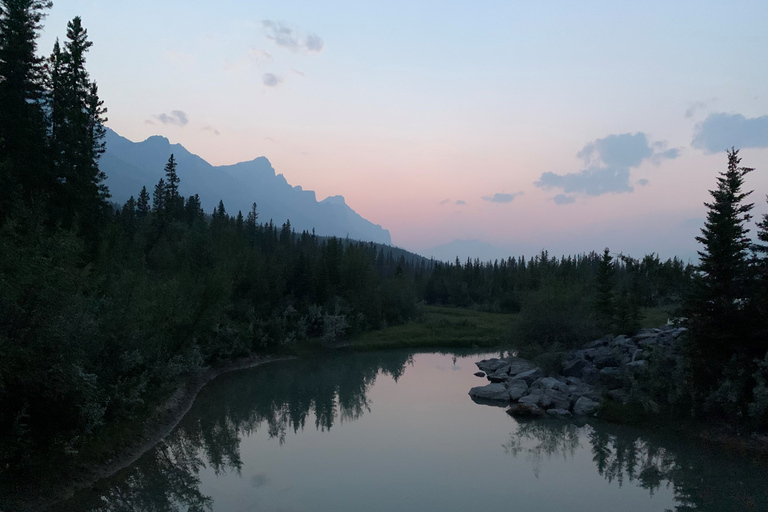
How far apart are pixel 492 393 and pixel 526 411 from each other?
10.6 feet

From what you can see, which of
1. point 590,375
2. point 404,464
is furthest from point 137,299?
point 590,375

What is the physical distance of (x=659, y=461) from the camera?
53.0 ft

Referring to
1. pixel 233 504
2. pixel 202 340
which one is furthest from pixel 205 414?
pixel 233 504

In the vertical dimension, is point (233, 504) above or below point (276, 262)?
below

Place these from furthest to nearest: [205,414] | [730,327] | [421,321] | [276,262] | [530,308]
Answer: [421,321] < [276,262] < [530,308] < [205,414] < [730,327]

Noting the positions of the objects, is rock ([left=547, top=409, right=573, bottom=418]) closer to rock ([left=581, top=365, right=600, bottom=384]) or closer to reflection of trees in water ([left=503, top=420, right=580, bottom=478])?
reflection of trees in water ([left=503, top=420, right=580, bottom=478])

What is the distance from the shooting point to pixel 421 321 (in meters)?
48.5

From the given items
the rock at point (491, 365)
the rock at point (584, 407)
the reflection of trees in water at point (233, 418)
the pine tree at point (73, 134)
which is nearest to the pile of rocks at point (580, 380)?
the rock at point (584, 407)

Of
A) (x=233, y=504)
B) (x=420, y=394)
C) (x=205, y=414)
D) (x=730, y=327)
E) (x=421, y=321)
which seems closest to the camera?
(x=233, y=504)

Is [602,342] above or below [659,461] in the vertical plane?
above

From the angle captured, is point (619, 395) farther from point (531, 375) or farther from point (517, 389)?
point (531, 375)

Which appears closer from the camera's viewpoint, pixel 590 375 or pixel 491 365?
pixel 590 375

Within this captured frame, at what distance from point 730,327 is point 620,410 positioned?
20.0 ft

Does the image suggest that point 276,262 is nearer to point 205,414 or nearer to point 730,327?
point 205,414
